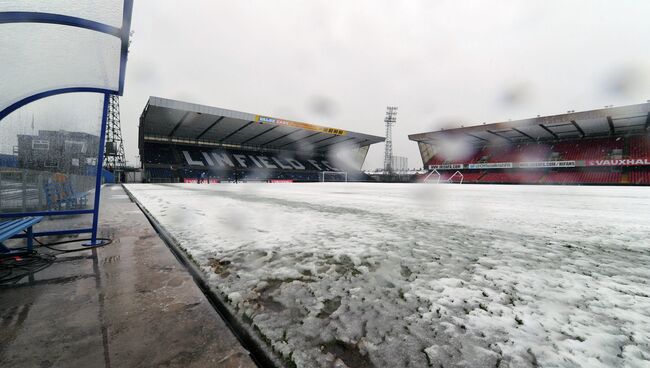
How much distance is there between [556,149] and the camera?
3281 centimetres

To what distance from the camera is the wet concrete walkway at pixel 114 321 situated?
1.07 m

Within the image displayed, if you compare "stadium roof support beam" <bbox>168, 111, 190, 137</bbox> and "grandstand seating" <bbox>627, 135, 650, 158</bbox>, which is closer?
"grandstand seating" <bbox>627, 135, 650, 158</bbox>

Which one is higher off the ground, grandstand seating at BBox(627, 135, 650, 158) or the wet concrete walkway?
grandstand seating at BBox(627, 135, 650, 158)

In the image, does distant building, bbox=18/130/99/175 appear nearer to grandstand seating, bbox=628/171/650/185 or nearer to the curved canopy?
the curved canopy

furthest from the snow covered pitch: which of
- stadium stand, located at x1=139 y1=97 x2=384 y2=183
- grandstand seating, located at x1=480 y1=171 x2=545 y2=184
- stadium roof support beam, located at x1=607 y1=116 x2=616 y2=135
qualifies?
grandstand seating, located at x1=480 y1=171 x2=545 y2=184

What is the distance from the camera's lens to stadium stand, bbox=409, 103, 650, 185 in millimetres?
26922

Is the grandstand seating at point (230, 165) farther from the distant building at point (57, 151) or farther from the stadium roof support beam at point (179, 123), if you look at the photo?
the distant building at point (57, 151)

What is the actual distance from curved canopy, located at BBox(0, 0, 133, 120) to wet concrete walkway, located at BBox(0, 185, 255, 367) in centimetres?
194

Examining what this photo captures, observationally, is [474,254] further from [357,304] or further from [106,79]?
[106,79]

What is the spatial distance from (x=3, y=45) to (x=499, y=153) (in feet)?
140

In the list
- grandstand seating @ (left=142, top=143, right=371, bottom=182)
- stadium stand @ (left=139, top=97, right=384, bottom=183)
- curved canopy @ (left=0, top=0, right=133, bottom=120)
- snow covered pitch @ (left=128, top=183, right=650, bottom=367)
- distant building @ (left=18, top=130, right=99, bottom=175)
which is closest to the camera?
snow covered pitch @ (left=128, top=183, right=650, bottom=367)

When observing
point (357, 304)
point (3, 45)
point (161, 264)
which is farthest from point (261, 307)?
point (3, 45)

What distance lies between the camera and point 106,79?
2.99m

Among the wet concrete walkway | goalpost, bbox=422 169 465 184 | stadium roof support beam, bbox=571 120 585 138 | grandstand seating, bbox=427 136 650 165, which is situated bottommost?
the wet concrete walkway
